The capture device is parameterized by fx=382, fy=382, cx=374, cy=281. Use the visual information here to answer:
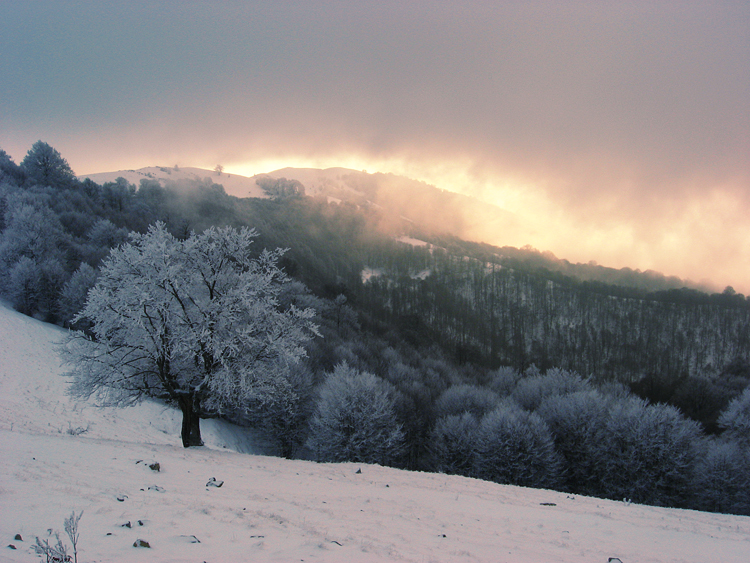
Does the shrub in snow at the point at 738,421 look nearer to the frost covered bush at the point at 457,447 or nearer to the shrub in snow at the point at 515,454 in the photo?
the shrub in snow at the point at 515,454

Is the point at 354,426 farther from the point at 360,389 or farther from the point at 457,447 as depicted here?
the point at 457,447

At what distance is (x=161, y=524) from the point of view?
21.1 feet

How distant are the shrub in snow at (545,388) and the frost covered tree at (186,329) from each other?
155 feet

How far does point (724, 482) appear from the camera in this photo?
116 feet

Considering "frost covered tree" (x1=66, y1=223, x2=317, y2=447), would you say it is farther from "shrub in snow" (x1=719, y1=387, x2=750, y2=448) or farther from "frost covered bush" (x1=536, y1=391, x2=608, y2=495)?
"shrub in snow" (x1=719, y1=387, x2=750, y2=448)

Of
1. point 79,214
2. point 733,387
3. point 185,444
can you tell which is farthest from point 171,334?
point 733,387

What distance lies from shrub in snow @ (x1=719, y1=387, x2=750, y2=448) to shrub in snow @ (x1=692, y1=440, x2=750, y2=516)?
9.41 metres

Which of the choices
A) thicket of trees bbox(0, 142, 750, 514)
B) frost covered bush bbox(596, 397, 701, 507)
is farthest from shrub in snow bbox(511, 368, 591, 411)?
frost covered bush bbox(596, 397, 701, 507)

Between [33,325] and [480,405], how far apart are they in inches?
1995

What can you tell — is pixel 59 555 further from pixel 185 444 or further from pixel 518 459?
pixel 518 459

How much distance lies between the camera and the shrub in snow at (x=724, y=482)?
34.8 meters

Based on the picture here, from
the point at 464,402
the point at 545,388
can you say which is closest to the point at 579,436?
the point at 464,402

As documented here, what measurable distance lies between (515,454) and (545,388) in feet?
76.7

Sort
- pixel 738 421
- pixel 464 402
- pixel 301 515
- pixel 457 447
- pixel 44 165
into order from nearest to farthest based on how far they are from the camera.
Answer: pixel 301 515, pixel 457 447, pixel 738 421, pixel 464 402, pixel 44 165
